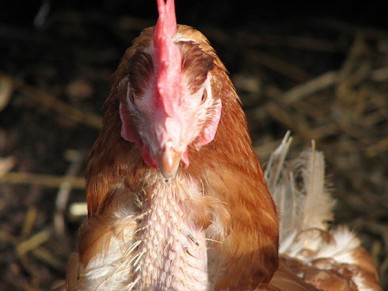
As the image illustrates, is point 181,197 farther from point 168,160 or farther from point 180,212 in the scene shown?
point 168,160

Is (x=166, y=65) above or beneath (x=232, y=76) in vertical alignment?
beneath

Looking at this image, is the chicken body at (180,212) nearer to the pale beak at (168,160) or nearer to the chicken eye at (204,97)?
the chicken eye at (204,97)

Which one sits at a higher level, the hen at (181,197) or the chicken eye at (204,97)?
the chicken eye at (204,97)

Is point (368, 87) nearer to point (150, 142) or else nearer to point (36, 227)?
point (36, 227)

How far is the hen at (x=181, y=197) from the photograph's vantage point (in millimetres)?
1657

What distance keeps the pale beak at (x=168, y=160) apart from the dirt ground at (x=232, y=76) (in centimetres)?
168

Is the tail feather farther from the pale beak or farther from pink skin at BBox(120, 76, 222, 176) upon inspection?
the pale beak

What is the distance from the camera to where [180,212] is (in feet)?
5.66

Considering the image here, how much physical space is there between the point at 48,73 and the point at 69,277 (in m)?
2.12

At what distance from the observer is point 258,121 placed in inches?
144

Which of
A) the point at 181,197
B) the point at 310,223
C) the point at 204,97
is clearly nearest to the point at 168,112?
the point at 204,97

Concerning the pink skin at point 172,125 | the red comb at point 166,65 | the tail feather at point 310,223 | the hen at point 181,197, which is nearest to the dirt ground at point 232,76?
the tail feather at point 310,223

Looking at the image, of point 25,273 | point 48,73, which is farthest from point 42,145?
point 25,273

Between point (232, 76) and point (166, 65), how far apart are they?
234 centimetres
